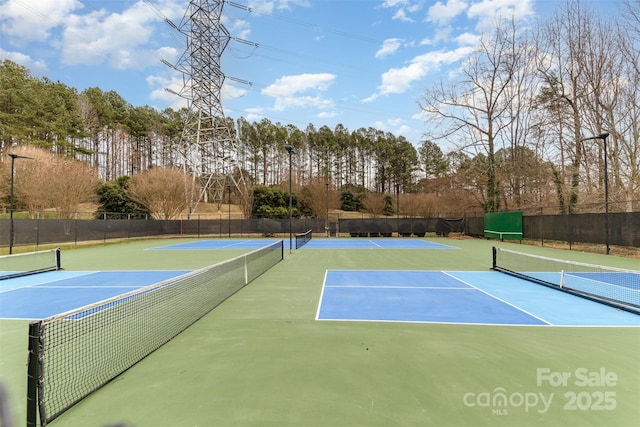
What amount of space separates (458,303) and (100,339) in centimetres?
623

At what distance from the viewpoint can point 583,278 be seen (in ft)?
30.5

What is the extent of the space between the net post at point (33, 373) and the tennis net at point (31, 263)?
10857mm

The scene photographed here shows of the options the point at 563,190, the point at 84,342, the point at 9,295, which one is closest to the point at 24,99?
the point at 9,295

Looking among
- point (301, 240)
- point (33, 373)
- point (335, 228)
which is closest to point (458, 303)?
point (33, 373)

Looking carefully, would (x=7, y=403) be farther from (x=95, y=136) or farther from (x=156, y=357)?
(x=95, y=136)

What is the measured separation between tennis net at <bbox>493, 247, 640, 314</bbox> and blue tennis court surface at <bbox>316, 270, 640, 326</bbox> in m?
0.24

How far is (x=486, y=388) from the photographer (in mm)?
3299

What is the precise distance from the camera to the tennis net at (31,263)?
1131 centimetres

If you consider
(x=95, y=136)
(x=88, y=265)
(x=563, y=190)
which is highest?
(x=95, y=136)

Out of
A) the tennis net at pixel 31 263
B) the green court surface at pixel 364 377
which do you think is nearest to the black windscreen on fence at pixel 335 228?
the tennis net at pixel 31 263

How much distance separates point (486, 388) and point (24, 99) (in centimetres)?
4939

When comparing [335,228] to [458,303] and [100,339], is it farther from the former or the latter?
[100,339]

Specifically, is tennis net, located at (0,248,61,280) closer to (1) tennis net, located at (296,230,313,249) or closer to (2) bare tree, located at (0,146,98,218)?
(1) tennis net, located at (296,230,313,249)

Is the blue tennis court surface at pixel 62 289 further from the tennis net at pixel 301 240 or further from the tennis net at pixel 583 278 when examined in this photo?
the tennis net at pixel 583 278
